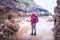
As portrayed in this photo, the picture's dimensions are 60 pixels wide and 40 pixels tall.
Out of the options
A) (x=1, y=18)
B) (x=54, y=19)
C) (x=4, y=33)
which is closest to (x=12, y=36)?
(x=4, y=33)

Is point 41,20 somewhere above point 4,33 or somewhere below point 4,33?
above

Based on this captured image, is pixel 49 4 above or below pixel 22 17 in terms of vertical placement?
above

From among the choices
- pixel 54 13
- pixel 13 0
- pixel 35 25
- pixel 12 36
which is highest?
pixel 13 0

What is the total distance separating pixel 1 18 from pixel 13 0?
394mm

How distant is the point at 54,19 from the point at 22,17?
576 millimetres

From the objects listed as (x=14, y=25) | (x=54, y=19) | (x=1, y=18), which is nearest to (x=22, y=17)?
(x=14, y=25)

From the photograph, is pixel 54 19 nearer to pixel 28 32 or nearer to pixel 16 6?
pixel 28 32

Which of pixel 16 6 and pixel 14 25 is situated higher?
pixel 16 6

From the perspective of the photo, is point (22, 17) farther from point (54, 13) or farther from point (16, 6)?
point (54, 13)

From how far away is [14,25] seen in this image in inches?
112

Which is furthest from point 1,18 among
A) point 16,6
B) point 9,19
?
point 16,6

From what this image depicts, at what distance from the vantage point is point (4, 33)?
2.83 m

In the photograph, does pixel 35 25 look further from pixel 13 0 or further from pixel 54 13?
pixel 13 0

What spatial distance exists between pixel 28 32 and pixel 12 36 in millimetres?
292
